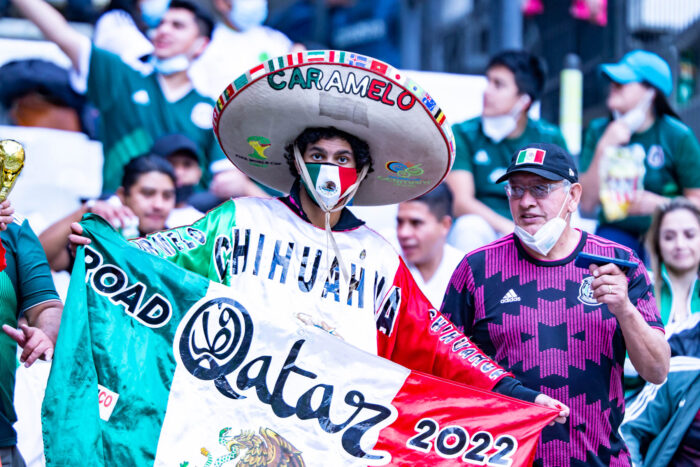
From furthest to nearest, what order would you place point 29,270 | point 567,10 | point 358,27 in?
point 358,27 < point 567,10 < point 29,270

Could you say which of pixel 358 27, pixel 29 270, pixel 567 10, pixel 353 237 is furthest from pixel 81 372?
pixel 358 27

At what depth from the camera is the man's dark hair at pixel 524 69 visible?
22.2 feet

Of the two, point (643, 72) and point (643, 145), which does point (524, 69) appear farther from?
point (643, 145)

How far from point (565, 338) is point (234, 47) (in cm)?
463

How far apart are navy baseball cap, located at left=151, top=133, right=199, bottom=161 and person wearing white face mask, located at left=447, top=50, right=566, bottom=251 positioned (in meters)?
1.98

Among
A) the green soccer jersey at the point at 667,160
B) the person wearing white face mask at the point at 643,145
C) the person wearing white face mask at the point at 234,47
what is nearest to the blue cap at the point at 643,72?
the person wearing white face mask at the point at 643,145

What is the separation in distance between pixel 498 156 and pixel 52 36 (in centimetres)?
339

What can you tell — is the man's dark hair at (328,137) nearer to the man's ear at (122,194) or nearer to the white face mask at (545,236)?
the white face mask at (545,236)

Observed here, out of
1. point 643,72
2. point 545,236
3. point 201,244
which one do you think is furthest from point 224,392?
point 643,72

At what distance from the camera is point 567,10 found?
13.0m

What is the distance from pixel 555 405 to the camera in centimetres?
341

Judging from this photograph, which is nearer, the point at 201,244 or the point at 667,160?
the point at 201,244

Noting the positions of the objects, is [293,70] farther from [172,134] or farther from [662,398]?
[172,134]

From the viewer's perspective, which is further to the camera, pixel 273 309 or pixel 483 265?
pixel 483 265
